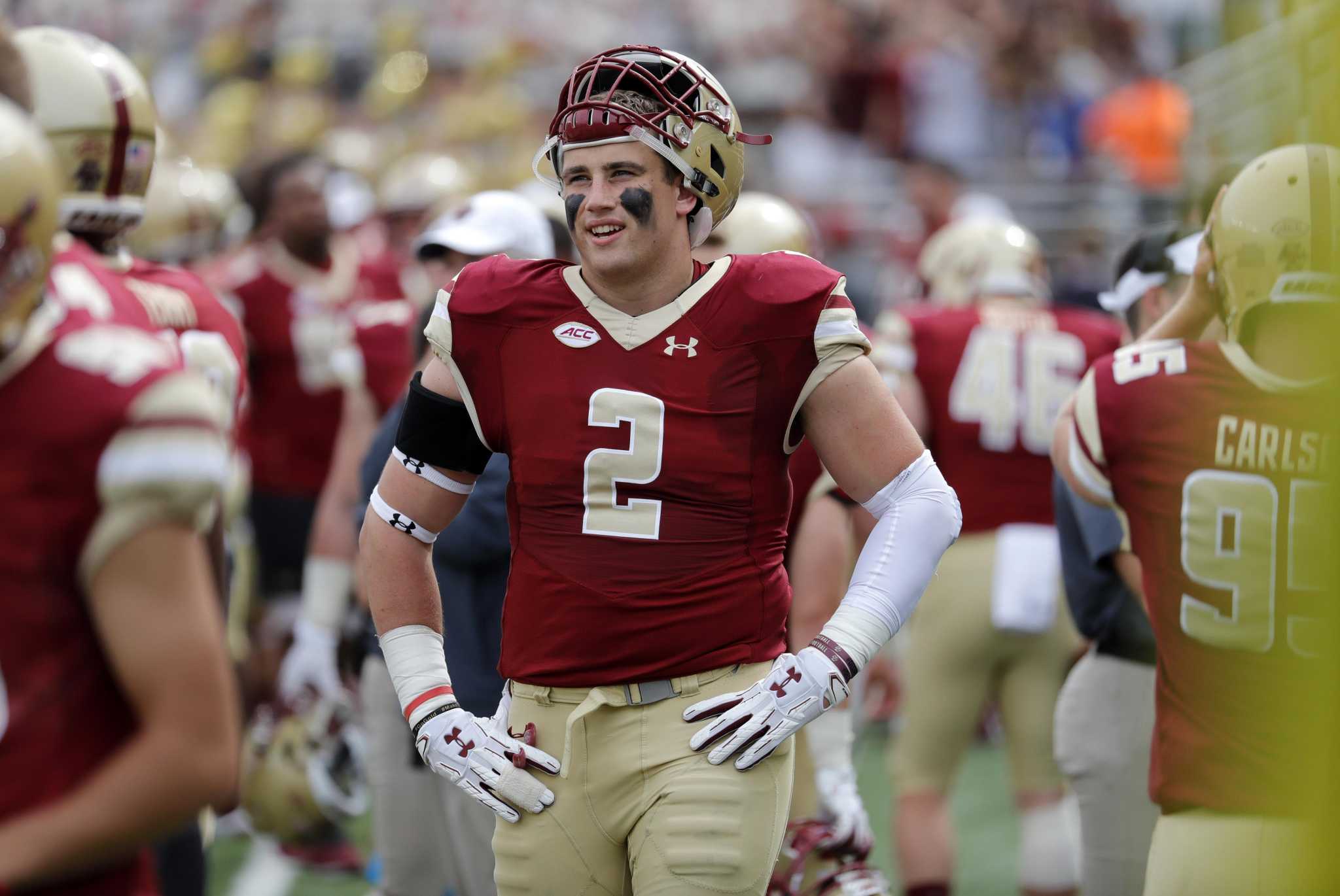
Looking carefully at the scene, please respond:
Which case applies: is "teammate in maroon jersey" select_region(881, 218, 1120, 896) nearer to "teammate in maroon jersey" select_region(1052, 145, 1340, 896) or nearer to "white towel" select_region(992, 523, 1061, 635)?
"white towel" select_region(992, 523, 1061, 635)

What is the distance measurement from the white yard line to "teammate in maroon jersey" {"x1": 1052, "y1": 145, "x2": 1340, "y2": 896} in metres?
3.90

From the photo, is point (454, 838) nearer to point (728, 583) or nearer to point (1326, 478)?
point (728, 583)

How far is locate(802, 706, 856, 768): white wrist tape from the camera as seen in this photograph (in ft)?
14.0

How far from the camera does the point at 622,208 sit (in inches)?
120

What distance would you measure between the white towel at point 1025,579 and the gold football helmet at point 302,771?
2237mm

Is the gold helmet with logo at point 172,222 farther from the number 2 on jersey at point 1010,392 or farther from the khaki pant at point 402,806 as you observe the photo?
the number 2 on jersey at point 1010,392

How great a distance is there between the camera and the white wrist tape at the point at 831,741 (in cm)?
428

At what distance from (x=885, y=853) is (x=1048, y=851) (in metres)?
1.44

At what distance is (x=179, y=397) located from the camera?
198 cm

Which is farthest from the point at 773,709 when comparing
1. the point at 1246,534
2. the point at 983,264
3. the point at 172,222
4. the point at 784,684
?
the point at 172,222

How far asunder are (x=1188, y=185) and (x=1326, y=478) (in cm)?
823

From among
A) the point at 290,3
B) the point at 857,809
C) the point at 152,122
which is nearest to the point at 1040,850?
the point at 857,809

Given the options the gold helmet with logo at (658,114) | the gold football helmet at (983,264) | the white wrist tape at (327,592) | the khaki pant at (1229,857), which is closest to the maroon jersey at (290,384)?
the white wrist tape at (327,592)

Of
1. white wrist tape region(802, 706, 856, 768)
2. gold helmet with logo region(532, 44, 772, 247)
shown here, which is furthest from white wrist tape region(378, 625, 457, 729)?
white wrist tape region(802, 706, 856, 768)
